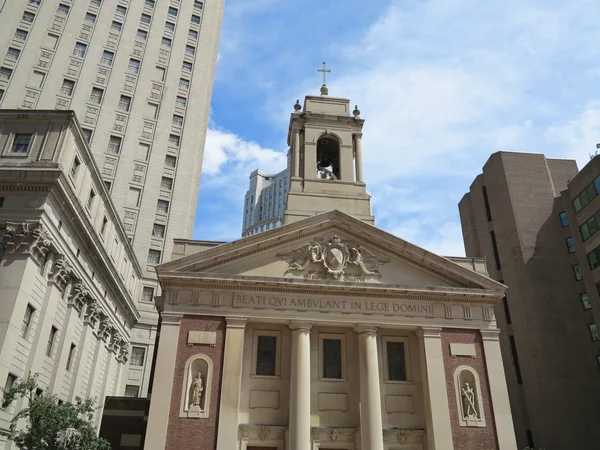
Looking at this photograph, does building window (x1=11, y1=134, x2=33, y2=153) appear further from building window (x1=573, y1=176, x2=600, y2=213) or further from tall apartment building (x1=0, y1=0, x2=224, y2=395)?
building window (x1=573, y1=176, x2=600, y2=213)

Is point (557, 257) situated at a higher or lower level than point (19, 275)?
higher

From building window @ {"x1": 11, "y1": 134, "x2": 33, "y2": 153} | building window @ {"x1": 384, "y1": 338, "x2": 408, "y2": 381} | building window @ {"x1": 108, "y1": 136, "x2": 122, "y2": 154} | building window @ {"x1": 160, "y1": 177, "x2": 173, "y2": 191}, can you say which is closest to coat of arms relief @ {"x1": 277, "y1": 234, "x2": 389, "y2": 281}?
building window @ {"x1": 384, "y1": 338, "x2": 408, "y2": 381}

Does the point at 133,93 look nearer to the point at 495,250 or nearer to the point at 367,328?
the point at 495,250

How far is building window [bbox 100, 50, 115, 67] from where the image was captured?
55.4 metres

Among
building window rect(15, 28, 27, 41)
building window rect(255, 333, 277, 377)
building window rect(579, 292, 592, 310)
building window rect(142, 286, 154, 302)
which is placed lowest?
building window rect(255, 333, 277, 377)

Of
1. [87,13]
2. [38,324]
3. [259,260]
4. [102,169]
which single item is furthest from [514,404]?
[87,13]

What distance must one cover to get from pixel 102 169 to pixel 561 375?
4558 cm

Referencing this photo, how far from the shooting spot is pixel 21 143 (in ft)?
88.6

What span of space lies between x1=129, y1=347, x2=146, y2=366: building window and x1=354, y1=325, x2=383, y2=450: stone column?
27.6 metres

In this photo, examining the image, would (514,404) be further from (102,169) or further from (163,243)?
(102,169)

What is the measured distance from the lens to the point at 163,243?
49.1m

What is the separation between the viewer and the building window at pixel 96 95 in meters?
52.8

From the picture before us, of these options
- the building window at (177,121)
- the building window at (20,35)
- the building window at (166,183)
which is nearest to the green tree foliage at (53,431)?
the building window at (166,183)

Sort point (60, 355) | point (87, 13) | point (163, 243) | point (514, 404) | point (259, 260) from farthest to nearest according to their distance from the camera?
point (87, 13)
point (163, 243)
point (514, 404)
point (60, 355)
point (259, 260)
